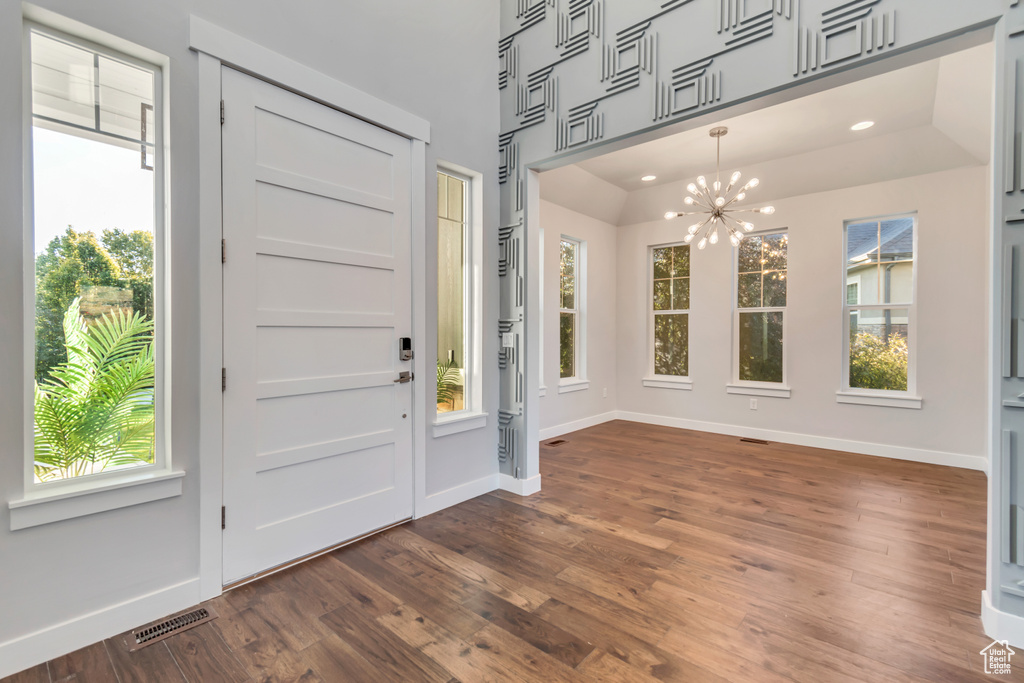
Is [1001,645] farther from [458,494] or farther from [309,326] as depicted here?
[309,326]

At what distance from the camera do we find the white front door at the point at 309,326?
225 cm

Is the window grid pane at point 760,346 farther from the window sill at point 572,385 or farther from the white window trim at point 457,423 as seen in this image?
the white window trim at point 457,423

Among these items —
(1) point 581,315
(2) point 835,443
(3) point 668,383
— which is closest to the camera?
(2) point 835,443

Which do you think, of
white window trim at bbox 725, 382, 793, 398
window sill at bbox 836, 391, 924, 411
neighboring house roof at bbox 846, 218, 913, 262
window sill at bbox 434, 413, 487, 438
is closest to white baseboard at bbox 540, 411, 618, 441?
white window trim at bbox 725, 382, 793, 398

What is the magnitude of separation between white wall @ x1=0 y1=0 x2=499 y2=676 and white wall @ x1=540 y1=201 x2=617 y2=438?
2.49 m

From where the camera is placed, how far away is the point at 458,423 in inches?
131

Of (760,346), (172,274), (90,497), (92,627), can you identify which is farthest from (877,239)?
(92,627)

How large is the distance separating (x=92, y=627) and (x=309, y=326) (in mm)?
1490

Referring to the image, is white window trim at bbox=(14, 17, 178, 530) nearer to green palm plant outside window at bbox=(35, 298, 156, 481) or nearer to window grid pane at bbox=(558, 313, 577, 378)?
green palm plant outside window at bbox=(35, 298, 156, 481)

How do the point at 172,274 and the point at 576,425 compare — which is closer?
the point at 172,274

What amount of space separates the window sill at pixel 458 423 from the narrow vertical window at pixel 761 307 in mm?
3763

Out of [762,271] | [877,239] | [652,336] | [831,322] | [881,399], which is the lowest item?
[881,399]

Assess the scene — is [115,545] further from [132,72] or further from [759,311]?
[759,311]

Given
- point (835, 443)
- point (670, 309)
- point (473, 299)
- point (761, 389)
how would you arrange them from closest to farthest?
point (473, 299) → point (835, 443) → point (761, 389) → point (670, 309)
